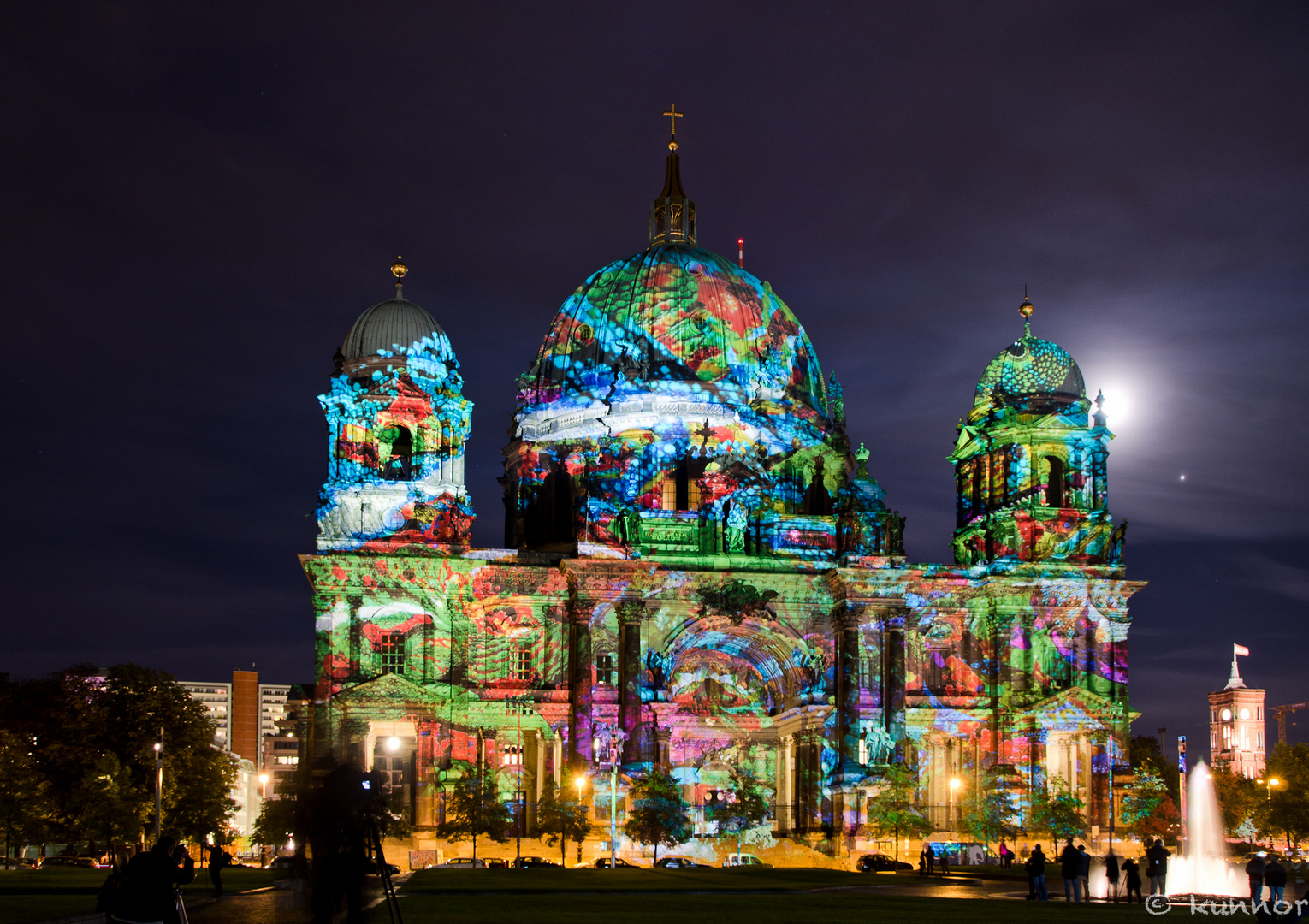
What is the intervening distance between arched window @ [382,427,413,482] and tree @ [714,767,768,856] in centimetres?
2393

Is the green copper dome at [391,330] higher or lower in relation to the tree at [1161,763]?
higher

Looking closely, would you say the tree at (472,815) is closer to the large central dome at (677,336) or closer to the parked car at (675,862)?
the parked car at (675,862)

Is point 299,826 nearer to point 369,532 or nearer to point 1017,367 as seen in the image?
point 369,532

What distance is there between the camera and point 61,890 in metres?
44.3

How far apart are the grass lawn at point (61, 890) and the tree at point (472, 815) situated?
14713 millimetres

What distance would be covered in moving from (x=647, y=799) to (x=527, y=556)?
50.1 feet

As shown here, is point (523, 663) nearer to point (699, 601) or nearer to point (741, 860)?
point (699, 601)

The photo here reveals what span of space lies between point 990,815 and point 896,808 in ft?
24.3

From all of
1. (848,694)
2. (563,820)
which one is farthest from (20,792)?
(848,694)

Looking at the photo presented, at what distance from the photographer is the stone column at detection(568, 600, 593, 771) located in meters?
81.6

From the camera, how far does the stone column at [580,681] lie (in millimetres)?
81625

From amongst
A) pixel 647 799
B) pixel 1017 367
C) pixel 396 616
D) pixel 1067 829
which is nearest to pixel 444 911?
pixel 647 799

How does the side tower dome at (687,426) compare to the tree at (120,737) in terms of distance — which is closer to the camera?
the tree at (120,737)

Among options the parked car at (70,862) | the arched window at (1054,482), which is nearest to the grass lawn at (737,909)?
the parked car at (70,862)
